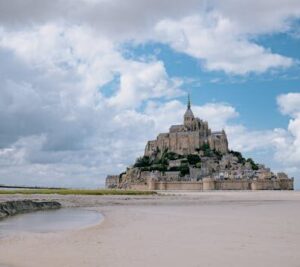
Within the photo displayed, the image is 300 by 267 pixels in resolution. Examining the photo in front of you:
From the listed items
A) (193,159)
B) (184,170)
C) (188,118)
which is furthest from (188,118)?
(184,170)

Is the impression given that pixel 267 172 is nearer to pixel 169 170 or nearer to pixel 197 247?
pixel 169 170

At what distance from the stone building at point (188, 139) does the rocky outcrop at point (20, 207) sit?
141314 millimetres

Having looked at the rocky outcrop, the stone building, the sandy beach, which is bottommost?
the sandy beach

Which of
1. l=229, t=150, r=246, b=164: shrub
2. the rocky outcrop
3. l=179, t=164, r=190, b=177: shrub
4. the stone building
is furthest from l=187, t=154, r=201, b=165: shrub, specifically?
the rocky outcrop

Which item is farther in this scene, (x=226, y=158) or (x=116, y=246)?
(x=226, y=158)

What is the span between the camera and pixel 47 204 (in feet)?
118

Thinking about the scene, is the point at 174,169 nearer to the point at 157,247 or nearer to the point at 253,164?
the point at 253,164

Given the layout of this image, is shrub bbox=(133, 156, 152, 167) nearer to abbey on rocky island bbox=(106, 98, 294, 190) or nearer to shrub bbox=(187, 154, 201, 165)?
abbey on rocky island bbox=(106, 98, 294, 190)

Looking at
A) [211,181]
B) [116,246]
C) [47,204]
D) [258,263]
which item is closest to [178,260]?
[258,263]

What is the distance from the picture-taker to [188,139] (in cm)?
17638

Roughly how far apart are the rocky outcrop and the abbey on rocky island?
10732cm

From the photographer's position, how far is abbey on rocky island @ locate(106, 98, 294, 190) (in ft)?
469

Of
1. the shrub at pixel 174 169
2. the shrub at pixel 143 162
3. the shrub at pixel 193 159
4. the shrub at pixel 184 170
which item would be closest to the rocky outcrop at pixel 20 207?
the shrub at pixel 184 170

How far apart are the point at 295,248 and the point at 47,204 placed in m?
27.5
